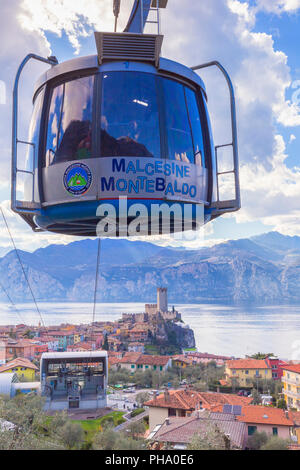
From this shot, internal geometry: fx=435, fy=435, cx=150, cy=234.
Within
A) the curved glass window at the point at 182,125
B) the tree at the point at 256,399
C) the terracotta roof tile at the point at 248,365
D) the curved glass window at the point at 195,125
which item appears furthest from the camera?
the terracotta roof tile at the point at 248,365

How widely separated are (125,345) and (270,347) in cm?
1756

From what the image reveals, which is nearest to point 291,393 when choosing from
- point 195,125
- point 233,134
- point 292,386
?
point 292,386

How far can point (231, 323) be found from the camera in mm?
85688

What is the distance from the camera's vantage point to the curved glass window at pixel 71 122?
3482 mm

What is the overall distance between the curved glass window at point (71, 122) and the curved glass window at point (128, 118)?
131 mm

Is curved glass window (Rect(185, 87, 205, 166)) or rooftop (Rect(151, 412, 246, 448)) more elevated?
curved glass window (Rect(185, 87, 205, 166))

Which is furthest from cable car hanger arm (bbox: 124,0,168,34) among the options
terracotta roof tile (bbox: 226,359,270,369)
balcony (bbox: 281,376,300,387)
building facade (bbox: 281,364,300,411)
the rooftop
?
terracotta roof tile (bbox: 226,359,270,369)

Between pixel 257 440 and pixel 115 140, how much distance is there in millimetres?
9500

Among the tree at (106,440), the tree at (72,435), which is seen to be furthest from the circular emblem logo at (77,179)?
the tree at (72,435)

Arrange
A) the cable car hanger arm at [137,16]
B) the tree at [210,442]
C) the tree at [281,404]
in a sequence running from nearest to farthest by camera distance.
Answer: the cable car hanger arm at [137,16]
the tree at [210,442]
the tree at [281,404]

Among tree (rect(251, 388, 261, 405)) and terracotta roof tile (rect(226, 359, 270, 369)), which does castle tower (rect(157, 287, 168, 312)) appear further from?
tree (rect(251, 388, 261, 405))

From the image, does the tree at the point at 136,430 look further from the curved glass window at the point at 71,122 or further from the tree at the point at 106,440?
the curved glass window at the point at 71,122

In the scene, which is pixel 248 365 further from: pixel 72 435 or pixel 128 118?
pixel 128 118

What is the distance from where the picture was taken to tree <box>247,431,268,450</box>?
10.1 m
